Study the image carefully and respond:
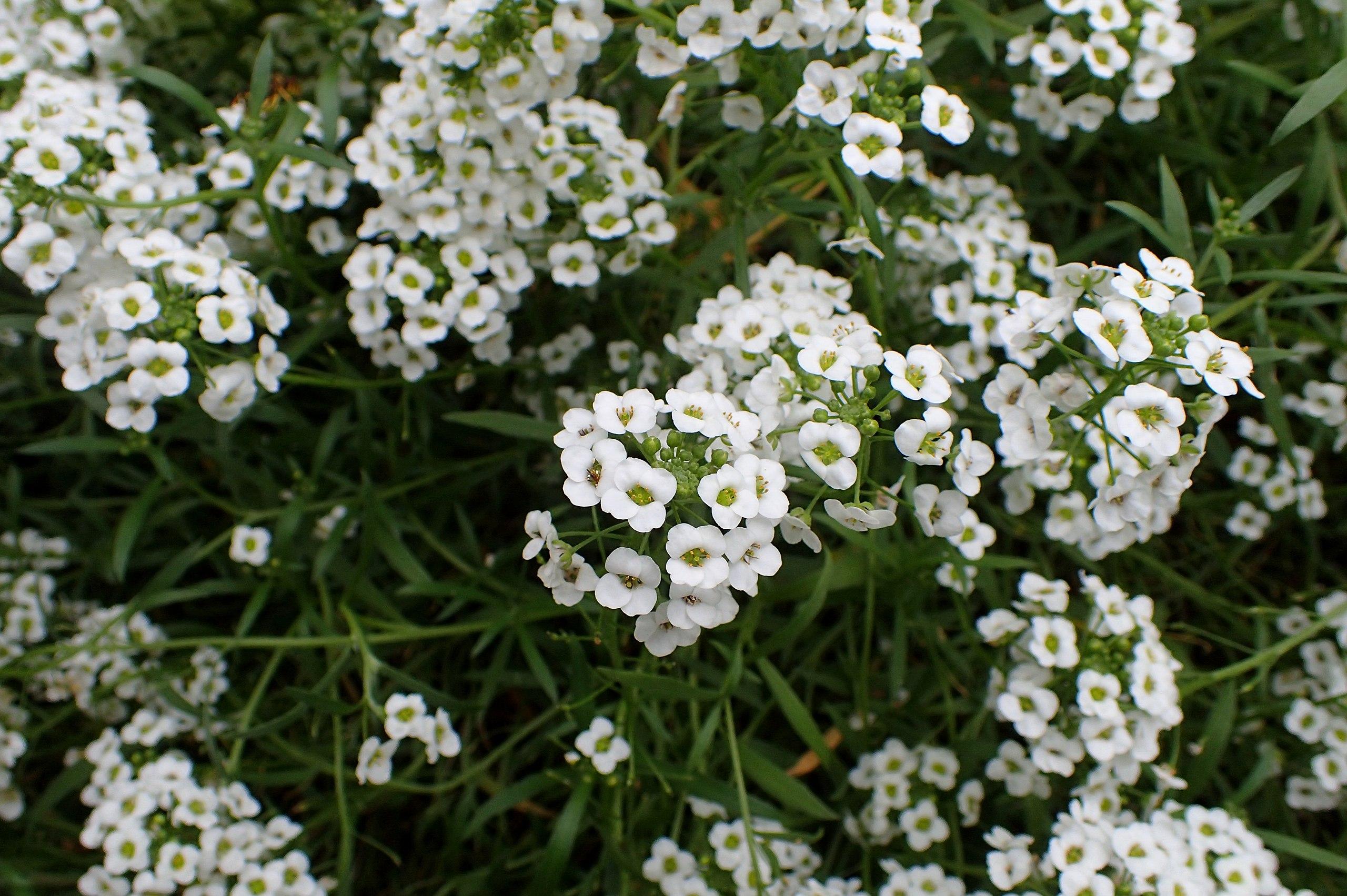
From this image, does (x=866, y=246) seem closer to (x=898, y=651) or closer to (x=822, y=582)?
(x=822, y=582)

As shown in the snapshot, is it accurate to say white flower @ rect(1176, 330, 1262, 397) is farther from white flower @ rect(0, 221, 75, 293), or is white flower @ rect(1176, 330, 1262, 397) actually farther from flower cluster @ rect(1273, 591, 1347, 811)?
white flower @ rect(0, 221, 75, 293)

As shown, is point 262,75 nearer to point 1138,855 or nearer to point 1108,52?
point 1108,52

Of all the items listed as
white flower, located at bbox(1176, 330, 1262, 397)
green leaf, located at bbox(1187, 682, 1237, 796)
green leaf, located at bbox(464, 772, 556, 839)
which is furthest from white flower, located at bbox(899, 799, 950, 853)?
white flower, located at bbox(1176, 330, 1262, 397)

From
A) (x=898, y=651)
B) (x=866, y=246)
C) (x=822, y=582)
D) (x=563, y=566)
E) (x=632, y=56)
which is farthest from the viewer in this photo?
(x=632, y=56)

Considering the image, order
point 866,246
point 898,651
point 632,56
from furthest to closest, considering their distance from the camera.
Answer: point 632,56
point 898,651
point 866,246

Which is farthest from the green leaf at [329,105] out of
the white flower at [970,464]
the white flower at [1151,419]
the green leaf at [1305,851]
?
the green leaf at [1305,851]

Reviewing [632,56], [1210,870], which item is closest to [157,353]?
[632,56]

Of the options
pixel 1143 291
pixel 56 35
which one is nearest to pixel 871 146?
pixel 1143 291
